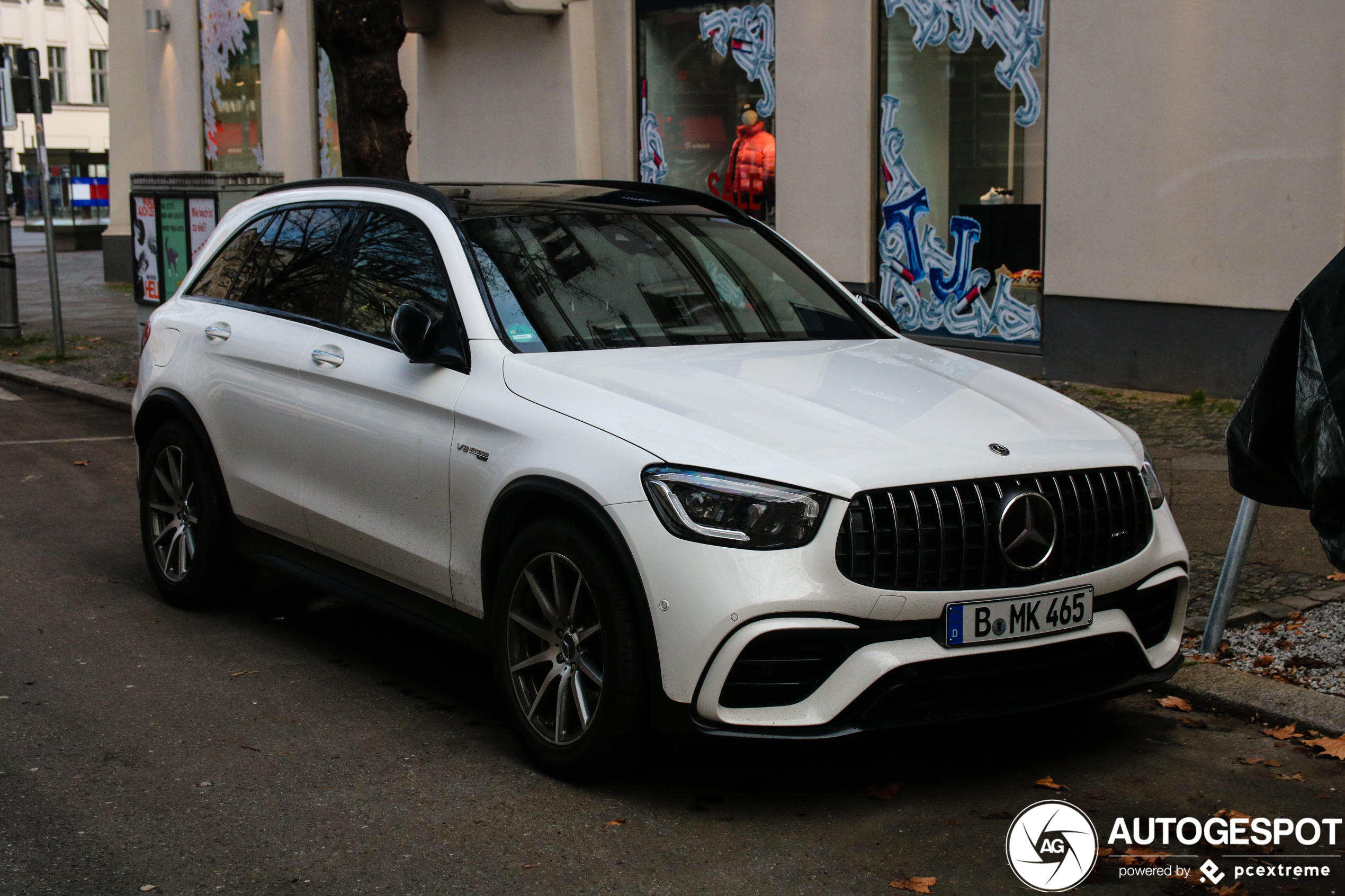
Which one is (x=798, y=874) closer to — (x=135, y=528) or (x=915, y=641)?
(x=915, y=641)

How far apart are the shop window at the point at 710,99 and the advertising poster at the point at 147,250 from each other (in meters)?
4.84

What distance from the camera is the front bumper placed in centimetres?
402

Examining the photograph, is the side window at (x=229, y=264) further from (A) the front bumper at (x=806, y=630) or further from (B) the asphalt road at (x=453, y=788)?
(A) the front bumper at (x=806, y=630)

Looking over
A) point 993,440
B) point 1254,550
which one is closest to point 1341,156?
point 1254,550

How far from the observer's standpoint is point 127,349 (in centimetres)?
1658

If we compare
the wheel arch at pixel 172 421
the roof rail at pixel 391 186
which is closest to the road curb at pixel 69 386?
the wheel arch at pixel 172 421

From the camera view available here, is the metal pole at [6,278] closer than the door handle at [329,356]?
No

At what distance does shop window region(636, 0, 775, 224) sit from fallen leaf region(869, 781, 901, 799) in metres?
10.5

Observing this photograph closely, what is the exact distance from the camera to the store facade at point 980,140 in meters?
10.5

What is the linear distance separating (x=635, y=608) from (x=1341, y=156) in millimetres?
7573

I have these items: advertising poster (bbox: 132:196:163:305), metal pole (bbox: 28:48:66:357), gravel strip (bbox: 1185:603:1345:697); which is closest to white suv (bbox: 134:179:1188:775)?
gravel strip (bbox: 1185:603:1345:697)

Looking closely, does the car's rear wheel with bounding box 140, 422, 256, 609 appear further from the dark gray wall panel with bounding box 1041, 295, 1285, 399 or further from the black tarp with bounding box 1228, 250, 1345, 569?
the dark gray wall panel with bounding box 1041, 295, 1285, 399

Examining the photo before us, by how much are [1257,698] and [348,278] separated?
3.52 m

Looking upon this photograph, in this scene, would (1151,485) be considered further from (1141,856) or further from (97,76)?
(97,76)
